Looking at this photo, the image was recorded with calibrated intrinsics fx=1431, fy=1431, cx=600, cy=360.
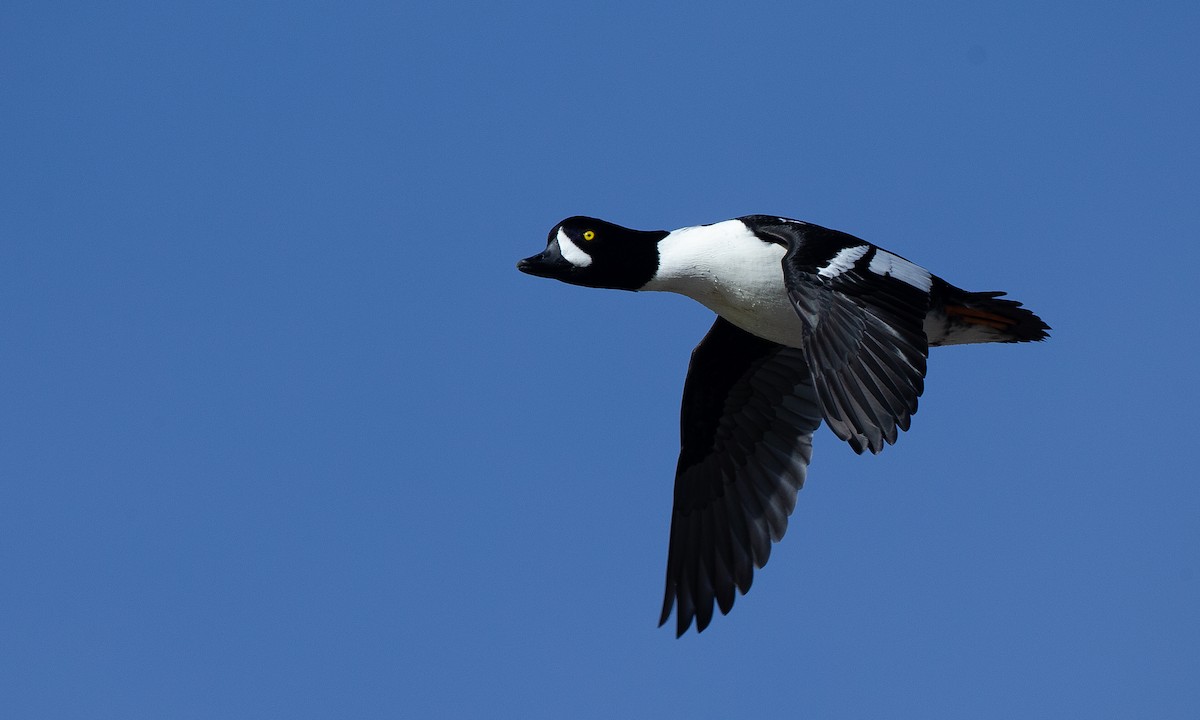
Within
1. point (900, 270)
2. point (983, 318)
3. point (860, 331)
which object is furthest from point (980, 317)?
point (860, 331)

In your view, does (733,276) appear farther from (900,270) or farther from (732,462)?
(732,462)

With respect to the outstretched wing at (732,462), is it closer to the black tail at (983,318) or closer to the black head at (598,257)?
the black head at (598,257)

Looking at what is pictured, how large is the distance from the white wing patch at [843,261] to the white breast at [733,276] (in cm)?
94

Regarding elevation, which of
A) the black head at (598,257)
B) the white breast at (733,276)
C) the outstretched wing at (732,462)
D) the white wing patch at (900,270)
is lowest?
the outstretched wing at (732,462)

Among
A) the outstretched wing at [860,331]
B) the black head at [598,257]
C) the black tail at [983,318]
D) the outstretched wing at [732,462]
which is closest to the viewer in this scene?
the outstretched wing at [860,331]

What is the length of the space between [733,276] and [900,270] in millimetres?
1304

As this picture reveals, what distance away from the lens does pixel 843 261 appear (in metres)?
7.97

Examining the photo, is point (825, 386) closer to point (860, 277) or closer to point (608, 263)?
point (860, 277)

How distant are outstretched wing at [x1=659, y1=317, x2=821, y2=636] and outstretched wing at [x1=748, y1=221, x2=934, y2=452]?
2325 millimetres

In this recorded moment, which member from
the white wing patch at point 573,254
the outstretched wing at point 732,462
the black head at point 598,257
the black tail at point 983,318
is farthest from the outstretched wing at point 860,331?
the outstretched wing at point 732,462

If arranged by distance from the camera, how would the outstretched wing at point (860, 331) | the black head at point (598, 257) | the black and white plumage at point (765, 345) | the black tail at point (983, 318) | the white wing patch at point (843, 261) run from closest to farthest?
the outstretched wing at point (860, 331) → the black and white plumage at point (765, 345) → the white wing patch at point (843, 261) → the black tail at point (983, 318) → the black head at point (598, 257)

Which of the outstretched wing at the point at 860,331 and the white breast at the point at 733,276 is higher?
the white breast at the point at 733,276

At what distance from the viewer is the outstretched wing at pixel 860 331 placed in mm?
7102

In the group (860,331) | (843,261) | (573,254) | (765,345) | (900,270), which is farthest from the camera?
(765,345)
